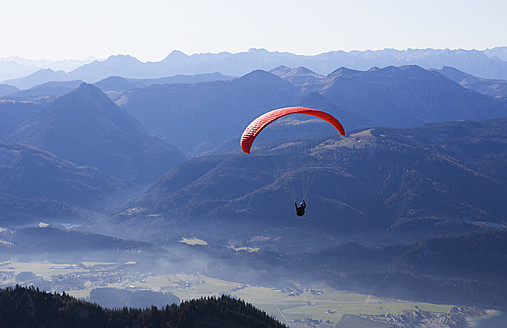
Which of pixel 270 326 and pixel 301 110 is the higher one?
pixel 301 110

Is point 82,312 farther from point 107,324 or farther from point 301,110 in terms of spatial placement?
point 301,110

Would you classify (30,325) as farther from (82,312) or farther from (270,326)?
(270,326)

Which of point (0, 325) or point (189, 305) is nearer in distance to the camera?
point (0, 325)

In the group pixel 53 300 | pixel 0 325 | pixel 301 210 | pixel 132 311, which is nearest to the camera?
pixel 301 210

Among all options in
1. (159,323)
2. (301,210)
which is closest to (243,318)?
(159,323)

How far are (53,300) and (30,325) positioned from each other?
849cm

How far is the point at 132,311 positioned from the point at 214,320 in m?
18.9

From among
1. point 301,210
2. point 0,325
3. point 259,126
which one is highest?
point 259,126

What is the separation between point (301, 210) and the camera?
304 ft

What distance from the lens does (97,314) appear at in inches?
4961

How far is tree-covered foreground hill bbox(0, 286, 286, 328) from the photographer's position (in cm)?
11788

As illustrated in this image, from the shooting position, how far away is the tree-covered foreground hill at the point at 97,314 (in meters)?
118

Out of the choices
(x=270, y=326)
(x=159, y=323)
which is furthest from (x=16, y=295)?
(x=270, y=326)

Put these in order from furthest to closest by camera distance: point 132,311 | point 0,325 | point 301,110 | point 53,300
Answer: point 132,311 → point 53,300 → point 0,325 → point 301,110
